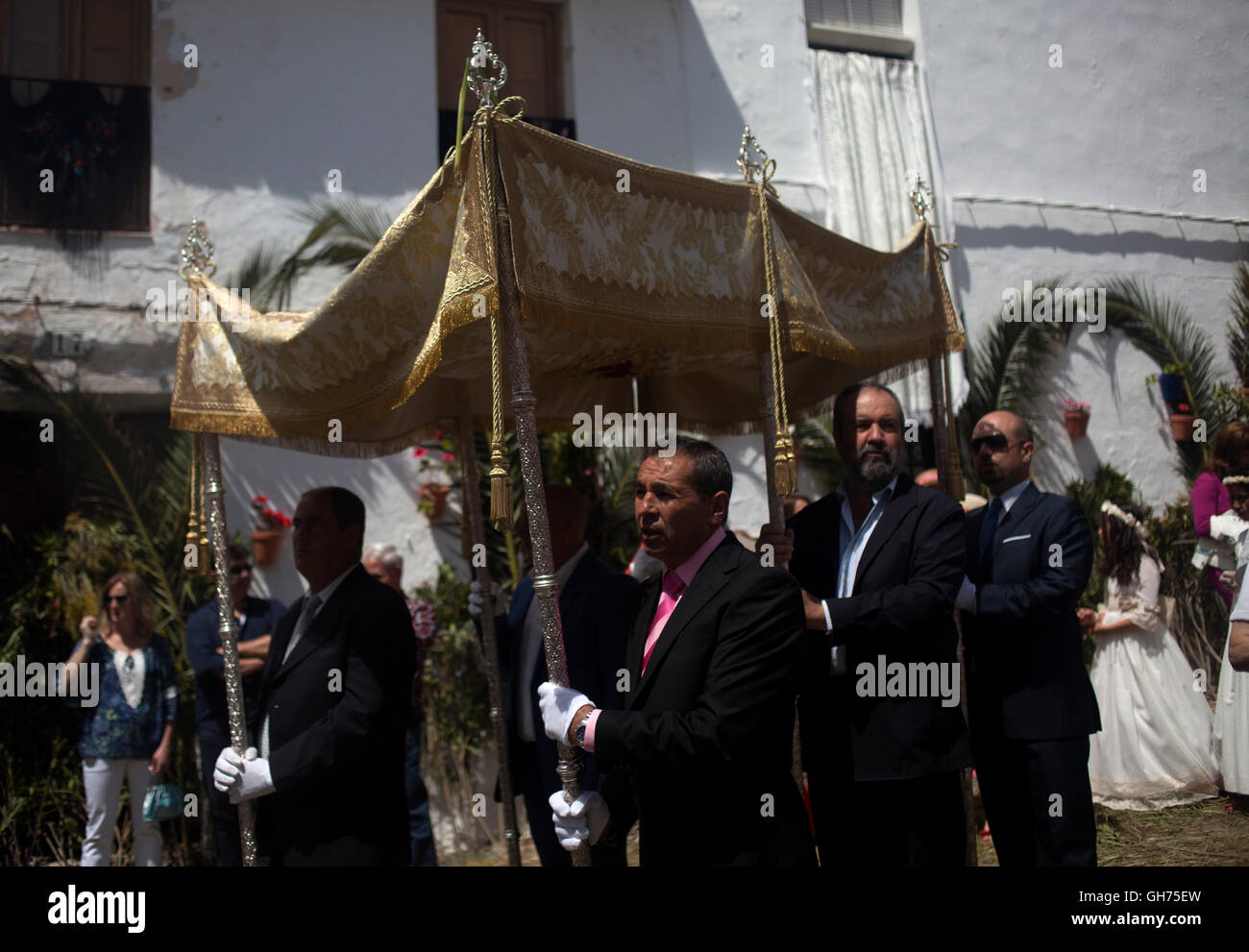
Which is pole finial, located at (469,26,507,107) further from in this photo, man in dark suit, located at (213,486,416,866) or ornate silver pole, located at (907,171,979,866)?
ornate silver pole, located at (907,171,979,866)

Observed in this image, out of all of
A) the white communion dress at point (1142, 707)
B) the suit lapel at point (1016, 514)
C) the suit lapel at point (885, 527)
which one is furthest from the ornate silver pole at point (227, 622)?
the white communion dress at point (1142, 707)

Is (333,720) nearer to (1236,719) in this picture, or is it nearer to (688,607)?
(688,607)

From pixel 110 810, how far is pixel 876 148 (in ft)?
24.4

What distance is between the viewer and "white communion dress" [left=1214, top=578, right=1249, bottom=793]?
4281 millimetres

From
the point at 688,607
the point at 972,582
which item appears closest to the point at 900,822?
the point at 972,582

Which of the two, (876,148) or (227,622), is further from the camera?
(876,148)

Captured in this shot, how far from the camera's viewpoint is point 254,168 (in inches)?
310

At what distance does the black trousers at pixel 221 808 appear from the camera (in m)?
5.06

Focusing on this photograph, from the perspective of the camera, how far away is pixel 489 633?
455cm

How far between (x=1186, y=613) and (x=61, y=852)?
21.7ft

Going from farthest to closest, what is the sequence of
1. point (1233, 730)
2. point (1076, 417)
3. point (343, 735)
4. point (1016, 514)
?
point (1076, 417) → point (1233, 730) → point (1016, 514) → point (343, 735)

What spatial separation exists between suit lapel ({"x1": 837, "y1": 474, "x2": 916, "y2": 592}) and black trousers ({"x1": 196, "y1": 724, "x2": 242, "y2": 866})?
125 inches
